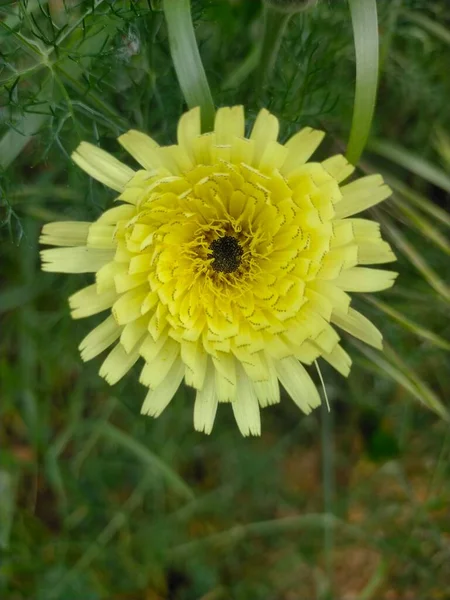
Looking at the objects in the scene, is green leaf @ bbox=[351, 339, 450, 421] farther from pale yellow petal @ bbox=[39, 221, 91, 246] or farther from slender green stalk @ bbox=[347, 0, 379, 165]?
pale yellow petal @ bbox=[39, 221, 91, 246]

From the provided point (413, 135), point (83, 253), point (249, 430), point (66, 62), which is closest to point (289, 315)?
point (249, 430)

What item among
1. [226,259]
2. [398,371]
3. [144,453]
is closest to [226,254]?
[226,259]

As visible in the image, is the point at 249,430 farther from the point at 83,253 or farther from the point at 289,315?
the point at 83,253

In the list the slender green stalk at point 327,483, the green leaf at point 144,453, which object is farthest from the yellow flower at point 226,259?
the slender green stalk at point 327,483

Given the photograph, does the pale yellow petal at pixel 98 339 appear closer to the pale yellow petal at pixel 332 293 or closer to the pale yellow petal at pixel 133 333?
the pale yellow petal at pixel 133 333

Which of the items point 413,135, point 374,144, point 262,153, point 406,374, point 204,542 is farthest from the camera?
point 204,542

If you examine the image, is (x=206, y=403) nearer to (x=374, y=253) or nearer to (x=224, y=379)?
(x=224, y=379)

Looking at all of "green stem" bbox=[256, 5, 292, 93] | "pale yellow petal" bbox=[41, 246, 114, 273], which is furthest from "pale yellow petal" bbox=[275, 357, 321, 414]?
"green stem" bbox=[256, 5, 292, 93]
